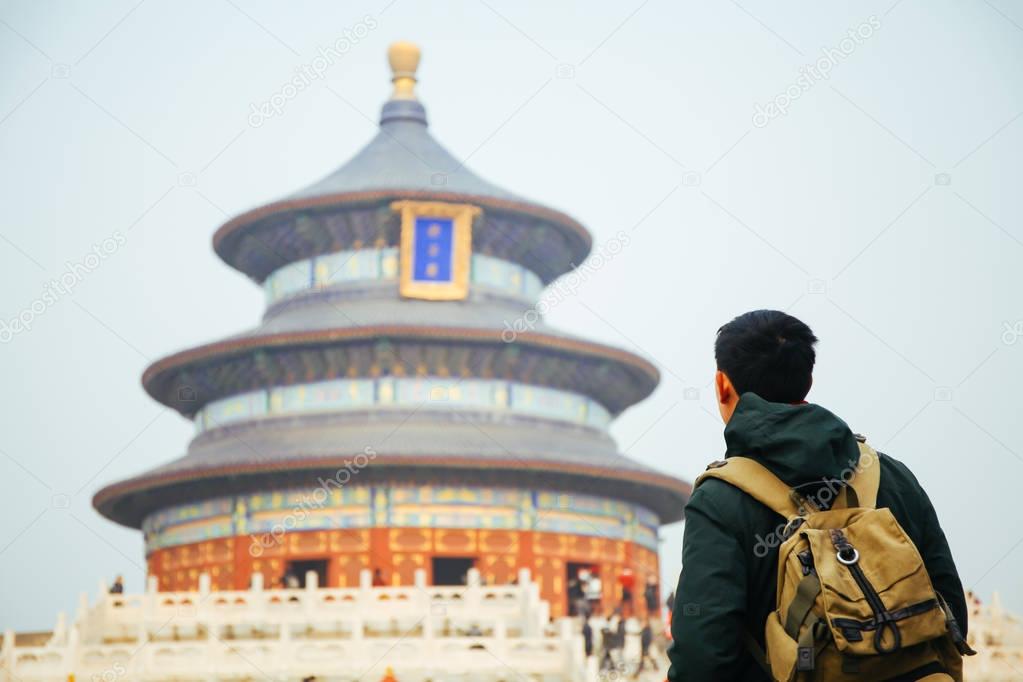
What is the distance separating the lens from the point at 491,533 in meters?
26.0

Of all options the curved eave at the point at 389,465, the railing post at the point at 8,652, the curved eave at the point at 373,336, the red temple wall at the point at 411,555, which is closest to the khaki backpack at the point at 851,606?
the railing post at the point at 8,652

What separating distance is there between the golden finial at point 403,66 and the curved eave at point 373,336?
7768mm

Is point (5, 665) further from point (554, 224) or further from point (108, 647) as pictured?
point (554, 224)

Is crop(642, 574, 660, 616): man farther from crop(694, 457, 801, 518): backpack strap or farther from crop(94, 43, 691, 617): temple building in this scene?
crop(694, 457, 801, 518): backpack strap

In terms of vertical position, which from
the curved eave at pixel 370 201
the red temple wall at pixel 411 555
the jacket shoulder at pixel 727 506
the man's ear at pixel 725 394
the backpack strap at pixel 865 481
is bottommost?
the jacket shoulder at pixel 727 506

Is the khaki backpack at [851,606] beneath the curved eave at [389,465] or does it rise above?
beneath

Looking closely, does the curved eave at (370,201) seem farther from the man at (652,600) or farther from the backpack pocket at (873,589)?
the backpack pocket at (873,589)

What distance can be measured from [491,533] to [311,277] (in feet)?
23.7

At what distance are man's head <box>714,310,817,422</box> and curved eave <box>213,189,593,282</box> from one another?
2569cm

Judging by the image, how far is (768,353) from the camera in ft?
10.5

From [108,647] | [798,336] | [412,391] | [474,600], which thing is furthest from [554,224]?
[798,336]

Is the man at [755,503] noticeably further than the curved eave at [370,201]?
No

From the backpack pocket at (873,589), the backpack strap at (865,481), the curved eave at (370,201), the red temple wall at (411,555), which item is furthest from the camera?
the curved eave at (370,201)

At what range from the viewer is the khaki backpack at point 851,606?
275 cm
